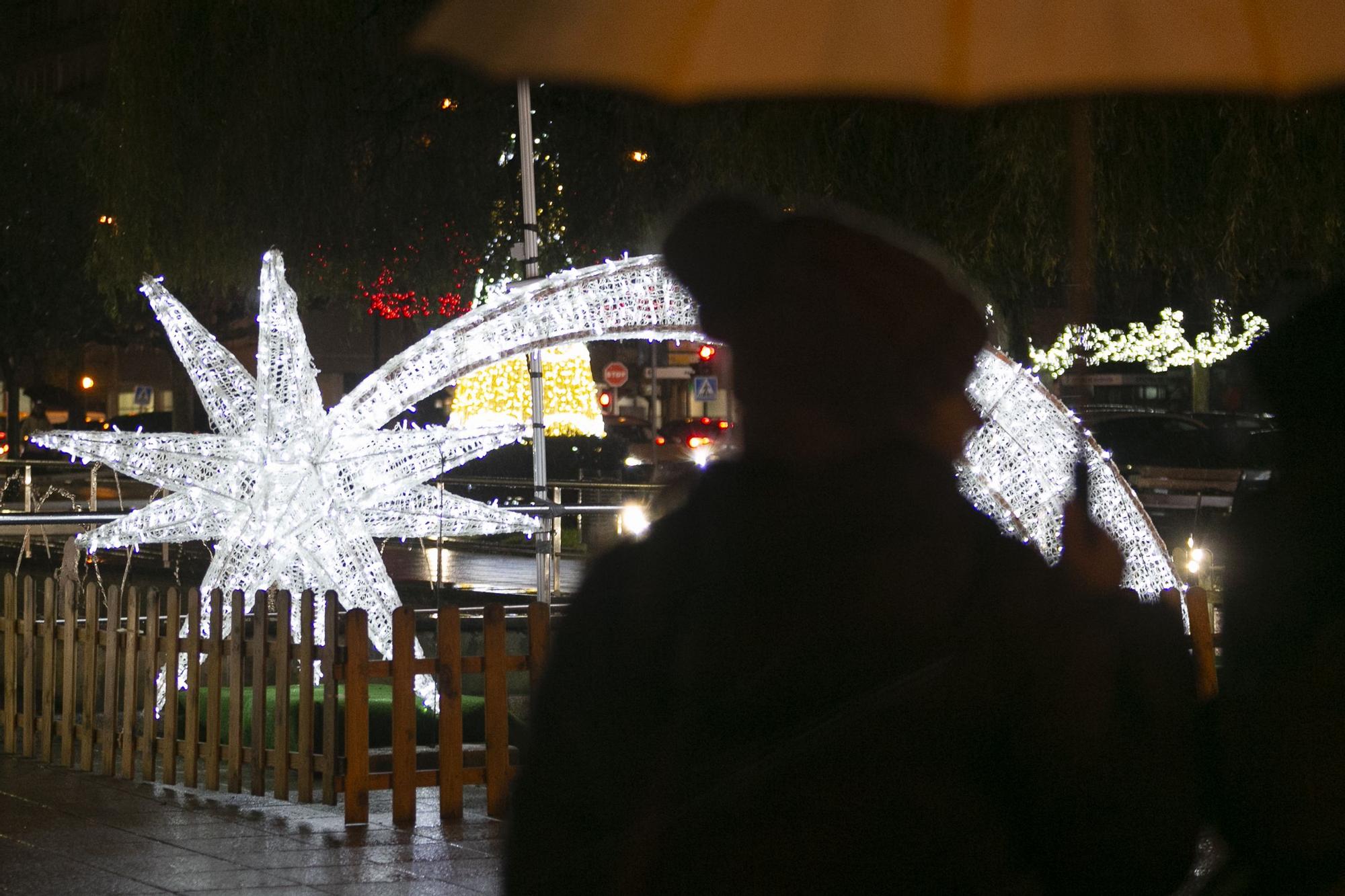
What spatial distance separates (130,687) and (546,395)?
789 inches

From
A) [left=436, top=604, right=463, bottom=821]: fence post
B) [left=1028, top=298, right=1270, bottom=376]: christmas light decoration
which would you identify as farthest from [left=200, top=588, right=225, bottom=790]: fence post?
[left=1028, top=298, right=1270, bottom=376]: christmas light decoration

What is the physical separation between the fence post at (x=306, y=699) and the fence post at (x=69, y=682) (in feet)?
5.54

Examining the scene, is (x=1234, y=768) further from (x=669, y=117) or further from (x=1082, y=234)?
(x=669, y=117)

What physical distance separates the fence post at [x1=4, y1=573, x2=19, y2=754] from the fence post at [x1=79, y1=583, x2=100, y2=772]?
2.39ft

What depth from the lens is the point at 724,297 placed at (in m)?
2.09

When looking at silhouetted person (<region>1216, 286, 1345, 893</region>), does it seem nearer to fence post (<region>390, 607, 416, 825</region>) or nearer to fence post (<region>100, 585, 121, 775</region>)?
fence post (<region>390, 607, 416, 825</region>)

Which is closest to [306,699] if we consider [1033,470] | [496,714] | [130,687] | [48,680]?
[496,714]

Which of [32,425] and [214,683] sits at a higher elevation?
[32,425]

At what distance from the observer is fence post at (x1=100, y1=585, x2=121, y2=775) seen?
812 centimetres

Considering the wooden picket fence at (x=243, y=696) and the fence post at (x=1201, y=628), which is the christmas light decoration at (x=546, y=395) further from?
the fence post at (x=1201, y=628)

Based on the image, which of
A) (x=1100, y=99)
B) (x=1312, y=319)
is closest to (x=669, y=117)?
(x=1100, y=99)

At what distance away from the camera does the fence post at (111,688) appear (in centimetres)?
812

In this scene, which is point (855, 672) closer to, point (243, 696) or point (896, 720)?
point (896, 720)

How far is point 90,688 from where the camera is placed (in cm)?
825
